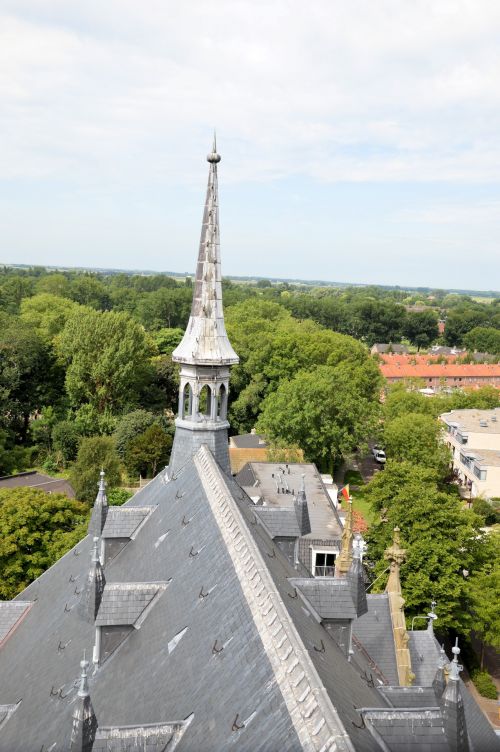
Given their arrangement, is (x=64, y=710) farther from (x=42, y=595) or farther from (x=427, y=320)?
(x=427, y=320)

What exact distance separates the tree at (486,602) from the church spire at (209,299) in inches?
781

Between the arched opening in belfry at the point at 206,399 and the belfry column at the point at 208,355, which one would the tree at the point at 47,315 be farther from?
the arched opening in belfry at the point at 206,399

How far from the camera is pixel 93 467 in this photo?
151 ft

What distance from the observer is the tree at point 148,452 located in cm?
5231

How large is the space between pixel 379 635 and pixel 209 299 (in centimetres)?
1253

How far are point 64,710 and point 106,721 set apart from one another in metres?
1.44

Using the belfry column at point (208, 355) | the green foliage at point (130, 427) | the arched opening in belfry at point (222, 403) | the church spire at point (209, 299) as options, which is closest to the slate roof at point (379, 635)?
the belfry column at point (208, 355)

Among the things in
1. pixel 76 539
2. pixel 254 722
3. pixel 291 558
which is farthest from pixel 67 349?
pixel 254 722

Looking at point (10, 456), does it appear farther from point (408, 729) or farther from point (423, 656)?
point (408, 729)

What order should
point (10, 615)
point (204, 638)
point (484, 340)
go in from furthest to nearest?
1. point (484, 340)
2. point (10, 615)
3. point (204, 638)

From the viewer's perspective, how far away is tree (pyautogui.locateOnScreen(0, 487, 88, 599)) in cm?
3023

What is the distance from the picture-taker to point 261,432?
188 feet

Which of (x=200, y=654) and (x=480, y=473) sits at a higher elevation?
(x=200, y=654)

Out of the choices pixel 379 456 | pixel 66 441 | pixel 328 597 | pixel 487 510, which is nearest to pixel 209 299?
pixel 328 597
